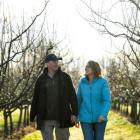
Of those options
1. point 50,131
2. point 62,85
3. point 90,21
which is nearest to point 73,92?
point 62,85

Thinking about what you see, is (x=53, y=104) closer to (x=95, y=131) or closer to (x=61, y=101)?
(x=61, y=101)

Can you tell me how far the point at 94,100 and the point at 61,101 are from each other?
566mm

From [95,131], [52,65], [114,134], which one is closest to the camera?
[52,65]

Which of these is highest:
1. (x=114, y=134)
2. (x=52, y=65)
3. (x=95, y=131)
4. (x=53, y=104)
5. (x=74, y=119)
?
(x=52, y=65)

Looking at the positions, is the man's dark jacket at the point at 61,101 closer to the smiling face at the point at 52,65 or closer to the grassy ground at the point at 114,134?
the smiling face at the point at 52,65

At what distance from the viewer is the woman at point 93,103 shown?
7715 mm

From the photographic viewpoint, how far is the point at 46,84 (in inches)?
299

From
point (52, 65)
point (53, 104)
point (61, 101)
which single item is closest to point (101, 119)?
point (61, 101)

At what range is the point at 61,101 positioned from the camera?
7.61 meters

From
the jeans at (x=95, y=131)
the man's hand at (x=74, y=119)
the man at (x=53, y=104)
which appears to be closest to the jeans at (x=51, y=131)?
the man at (x=53, y=104)

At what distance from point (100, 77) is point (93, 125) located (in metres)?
0.80

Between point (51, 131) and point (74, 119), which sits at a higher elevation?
point (74, 119)

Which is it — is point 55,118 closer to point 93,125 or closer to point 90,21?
point 93,125

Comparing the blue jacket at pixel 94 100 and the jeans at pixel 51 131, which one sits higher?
the blue jacket at pixel 94 100
